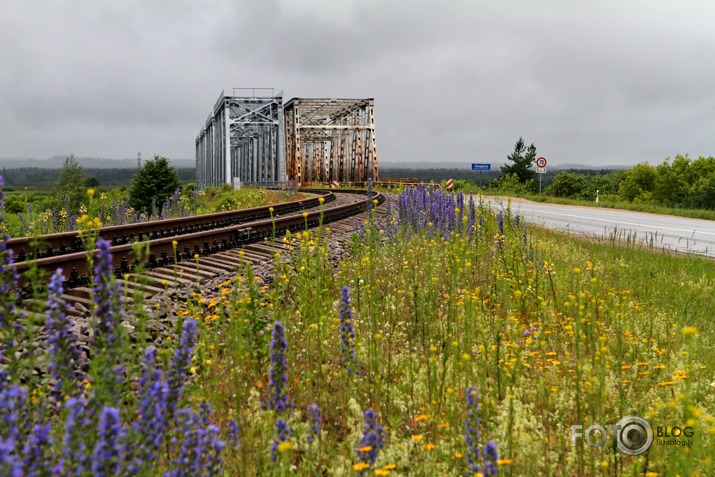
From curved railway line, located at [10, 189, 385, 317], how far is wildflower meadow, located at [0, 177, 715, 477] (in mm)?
829

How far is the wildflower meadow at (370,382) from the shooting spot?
2254 millimetres

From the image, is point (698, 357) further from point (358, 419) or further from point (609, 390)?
point (358, 419)

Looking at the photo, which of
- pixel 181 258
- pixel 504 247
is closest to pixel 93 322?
pixel 181 258

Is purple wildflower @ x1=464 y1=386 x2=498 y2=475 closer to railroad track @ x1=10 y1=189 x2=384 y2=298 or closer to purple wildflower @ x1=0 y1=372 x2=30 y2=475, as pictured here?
purple wildflower @ x1=0 y1=372 x2=30 y2=475

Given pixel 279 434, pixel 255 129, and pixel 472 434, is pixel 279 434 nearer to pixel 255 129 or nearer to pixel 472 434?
pixel 472 434

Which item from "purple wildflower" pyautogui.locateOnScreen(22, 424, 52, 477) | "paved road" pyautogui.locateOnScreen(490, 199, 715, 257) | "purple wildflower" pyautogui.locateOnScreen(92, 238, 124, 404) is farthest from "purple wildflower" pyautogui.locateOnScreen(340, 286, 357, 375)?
"paved road" pyautogui.locateOnScreen(490, 199, 715, 257)

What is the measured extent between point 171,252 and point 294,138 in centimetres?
5108

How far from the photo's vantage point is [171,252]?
344 inches

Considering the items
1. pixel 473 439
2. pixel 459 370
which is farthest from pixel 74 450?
pixel 459 370

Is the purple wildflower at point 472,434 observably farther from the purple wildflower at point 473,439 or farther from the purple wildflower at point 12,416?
the purple wildflower at point 12,416

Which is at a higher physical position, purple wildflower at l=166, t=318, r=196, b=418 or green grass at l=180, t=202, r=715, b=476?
purple wildflower at l=166, t=318, r=196, b=418

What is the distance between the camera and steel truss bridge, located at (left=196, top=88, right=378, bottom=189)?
51656 mm

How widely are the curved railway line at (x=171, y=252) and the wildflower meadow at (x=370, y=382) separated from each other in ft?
2.72

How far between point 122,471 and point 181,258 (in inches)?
270
